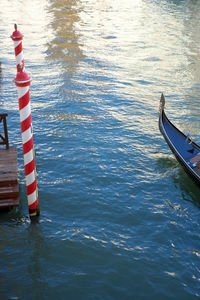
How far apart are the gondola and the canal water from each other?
12.9 inches

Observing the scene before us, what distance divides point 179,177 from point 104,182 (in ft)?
5.08

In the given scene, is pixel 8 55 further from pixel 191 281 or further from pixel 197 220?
pixel 191 281

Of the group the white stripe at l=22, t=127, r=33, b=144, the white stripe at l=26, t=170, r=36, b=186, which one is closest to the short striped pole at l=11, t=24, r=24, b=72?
the white stripe at l=22, t=127, r=33, b=144

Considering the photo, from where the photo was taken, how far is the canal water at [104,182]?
4387 millimetres

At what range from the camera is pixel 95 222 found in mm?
5371

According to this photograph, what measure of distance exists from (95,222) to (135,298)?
1483 mm

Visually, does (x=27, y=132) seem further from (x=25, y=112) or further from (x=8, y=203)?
(x=8, y=203)

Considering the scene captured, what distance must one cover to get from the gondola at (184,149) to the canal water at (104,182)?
1.07ft

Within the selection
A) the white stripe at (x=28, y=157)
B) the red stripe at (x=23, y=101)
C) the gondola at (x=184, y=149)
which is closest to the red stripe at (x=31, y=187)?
the white stripe at (x=28, y=157)

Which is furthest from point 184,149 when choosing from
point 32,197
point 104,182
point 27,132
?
point 27,132

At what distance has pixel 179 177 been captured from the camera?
22.5ft

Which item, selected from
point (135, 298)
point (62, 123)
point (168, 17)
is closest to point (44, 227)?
point (135, 298)

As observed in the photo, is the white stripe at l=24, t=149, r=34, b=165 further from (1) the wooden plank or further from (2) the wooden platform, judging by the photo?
(1) the wooden plank

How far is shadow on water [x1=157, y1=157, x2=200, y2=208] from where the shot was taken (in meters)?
6.32
